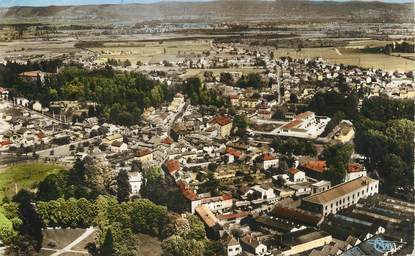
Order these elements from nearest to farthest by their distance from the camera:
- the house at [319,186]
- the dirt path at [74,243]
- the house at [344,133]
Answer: the dirt path at [74,243] → the house at [319,186] → the house at [344,133]

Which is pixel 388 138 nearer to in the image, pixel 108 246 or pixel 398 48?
pixel 398 48

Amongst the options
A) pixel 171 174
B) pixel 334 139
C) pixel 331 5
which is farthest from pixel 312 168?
pixel 331 5

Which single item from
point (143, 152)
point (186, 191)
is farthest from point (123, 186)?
point (186, 191)

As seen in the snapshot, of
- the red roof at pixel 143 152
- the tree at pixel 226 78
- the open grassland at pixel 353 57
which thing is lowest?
the red roof at pixel 143 152

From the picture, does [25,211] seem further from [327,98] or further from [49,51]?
[327,98]

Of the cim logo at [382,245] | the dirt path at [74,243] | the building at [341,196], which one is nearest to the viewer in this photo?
the cim logo at [382,245]

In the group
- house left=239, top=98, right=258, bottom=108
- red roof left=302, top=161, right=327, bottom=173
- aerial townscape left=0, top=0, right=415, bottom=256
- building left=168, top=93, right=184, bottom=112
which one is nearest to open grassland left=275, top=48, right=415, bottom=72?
aerial townscape left=0, top=0, right=415, bottom=256

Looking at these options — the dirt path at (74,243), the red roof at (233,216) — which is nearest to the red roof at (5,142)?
the dirt path at (74,243)

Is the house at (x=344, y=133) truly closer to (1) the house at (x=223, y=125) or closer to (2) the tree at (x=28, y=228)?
(1) the house at (x=223, y=125)
